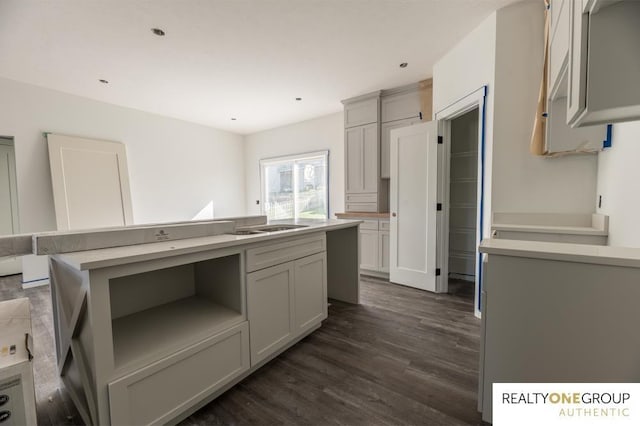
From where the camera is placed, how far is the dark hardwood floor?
136 cm

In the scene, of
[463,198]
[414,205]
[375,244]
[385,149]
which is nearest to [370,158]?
[385,149]

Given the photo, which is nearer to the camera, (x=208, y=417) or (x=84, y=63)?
(x=208, y=417)

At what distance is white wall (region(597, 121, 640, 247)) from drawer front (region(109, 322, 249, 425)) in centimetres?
220

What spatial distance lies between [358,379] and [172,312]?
1221 millimetres

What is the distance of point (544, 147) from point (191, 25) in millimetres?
3113

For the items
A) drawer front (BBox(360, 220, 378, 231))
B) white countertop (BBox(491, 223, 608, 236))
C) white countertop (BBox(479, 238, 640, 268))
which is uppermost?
white countertop (BBox(479, 238, 640, 268))

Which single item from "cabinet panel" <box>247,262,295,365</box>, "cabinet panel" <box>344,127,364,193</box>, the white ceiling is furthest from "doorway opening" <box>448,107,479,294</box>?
"cabinet panel" <box>247,262,295,365</box>

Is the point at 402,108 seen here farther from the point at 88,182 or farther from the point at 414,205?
the point at 88,182

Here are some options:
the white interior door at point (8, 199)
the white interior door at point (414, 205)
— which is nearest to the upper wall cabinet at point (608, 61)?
the white interior door at point (414, 205)

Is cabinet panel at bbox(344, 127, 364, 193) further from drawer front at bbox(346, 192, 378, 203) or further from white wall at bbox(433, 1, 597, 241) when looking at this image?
white wall at bbox(433, 1, 597, 241)

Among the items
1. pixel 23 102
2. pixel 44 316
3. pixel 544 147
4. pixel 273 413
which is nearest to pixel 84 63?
pixel 23 102

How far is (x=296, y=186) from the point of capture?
5.60 m

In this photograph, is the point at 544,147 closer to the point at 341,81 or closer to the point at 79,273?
the point at 341,81

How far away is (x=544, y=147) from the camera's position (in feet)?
6.61
